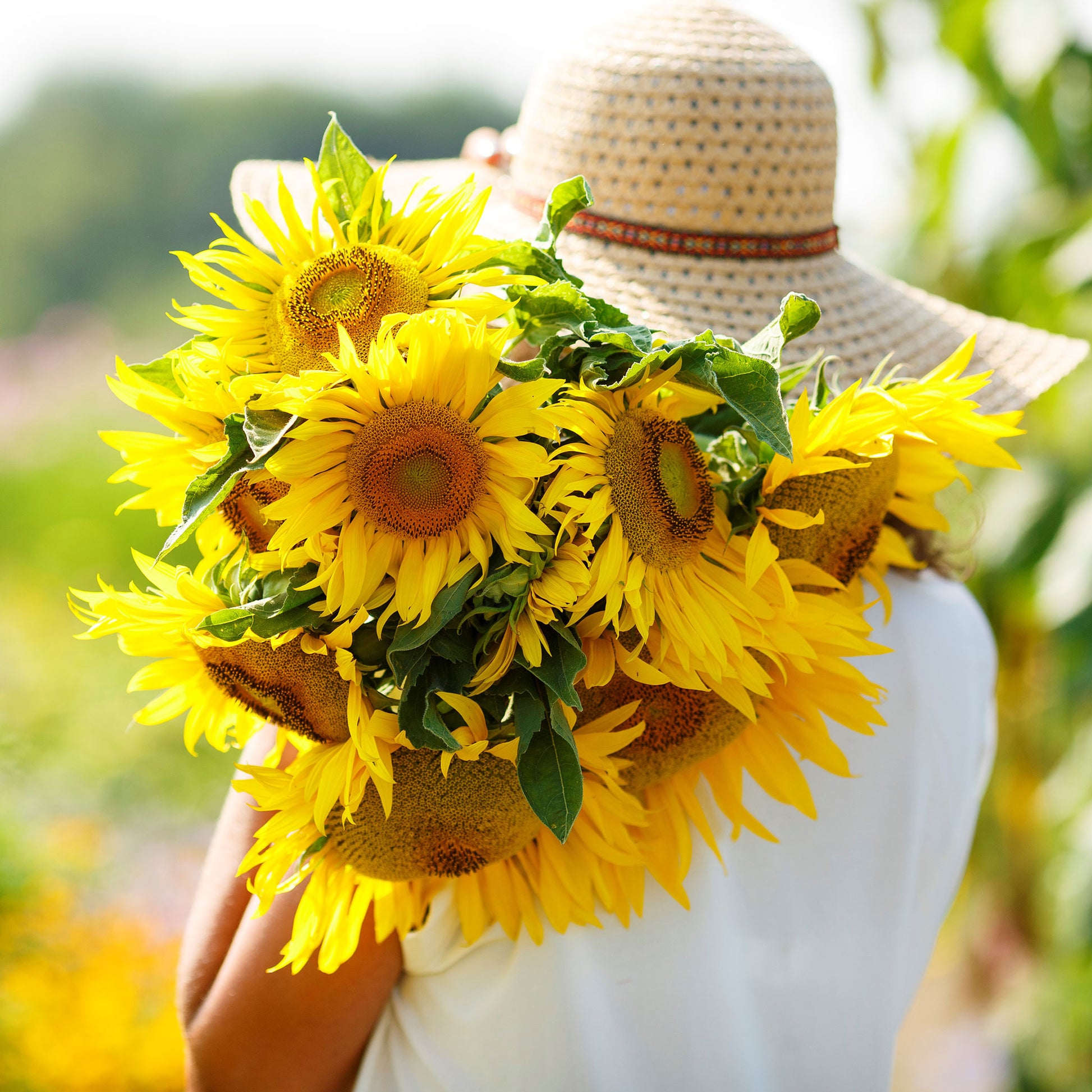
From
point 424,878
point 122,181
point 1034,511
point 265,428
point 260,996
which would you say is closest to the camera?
point 265,428

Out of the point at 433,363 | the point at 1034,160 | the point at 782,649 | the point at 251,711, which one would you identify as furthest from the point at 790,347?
the point at 1034,160

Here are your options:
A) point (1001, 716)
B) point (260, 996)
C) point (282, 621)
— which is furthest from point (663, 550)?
point (1001, 716)

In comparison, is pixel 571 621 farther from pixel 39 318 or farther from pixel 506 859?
pixel 39 318

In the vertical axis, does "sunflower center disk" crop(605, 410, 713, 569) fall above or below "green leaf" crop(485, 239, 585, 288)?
below

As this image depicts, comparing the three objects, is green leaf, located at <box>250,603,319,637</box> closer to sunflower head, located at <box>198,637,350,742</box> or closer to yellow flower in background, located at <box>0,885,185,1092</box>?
sunflower head, located at <box>198,637,350,742</box>

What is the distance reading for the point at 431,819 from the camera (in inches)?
30.6

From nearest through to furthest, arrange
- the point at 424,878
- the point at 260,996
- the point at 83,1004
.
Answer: the point at 424,878, the point at 260,996, the point at 83,1004

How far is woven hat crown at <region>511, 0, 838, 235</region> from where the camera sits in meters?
0.99

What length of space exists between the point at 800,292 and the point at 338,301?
55 centimetres

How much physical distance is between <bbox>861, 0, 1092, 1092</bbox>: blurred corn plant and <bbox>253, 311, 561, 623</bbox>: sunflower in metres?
1.91

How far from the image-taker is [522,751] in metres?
0.71

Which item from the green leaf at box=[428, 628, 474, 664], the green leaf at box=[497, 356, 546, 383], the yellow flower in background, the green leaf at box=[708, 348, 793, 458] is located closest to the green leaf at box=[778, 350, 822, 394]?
the green leaf at box=[708, 348, 793, 458]

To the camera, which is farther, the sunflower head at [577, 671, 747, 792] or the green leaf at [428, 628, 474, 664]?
the sunflower head at [577, 671, 747, 792]

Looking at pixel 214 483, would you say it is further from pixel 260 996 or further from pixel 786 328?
pixel 260 996
